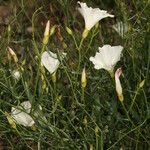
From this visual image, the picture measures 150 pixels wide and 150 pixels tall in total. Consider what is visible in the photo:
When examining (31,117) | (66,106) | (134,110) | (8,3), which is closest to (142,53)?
(134,110)

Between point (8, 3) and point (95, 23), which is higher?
point (95, 23)

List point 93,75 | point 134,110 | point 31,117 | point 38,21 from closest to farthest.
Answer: point 31,117 < point 134,110 < point 93,75 < point 38,21

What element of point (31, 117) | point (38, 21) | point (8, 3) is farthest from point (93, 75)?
point (8, 3)

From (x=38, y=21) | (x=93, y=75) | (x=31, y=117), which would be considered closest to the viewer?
(x=31, y=117)

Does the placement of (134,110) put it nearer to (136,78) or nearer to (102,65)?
(136,78)

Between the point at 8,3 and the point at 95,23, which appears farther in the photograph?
the point at 8,3

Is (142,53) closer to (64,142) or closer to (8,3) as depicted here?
(64,142)

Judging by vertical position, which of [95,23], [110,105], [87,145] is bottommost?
[87,145]
